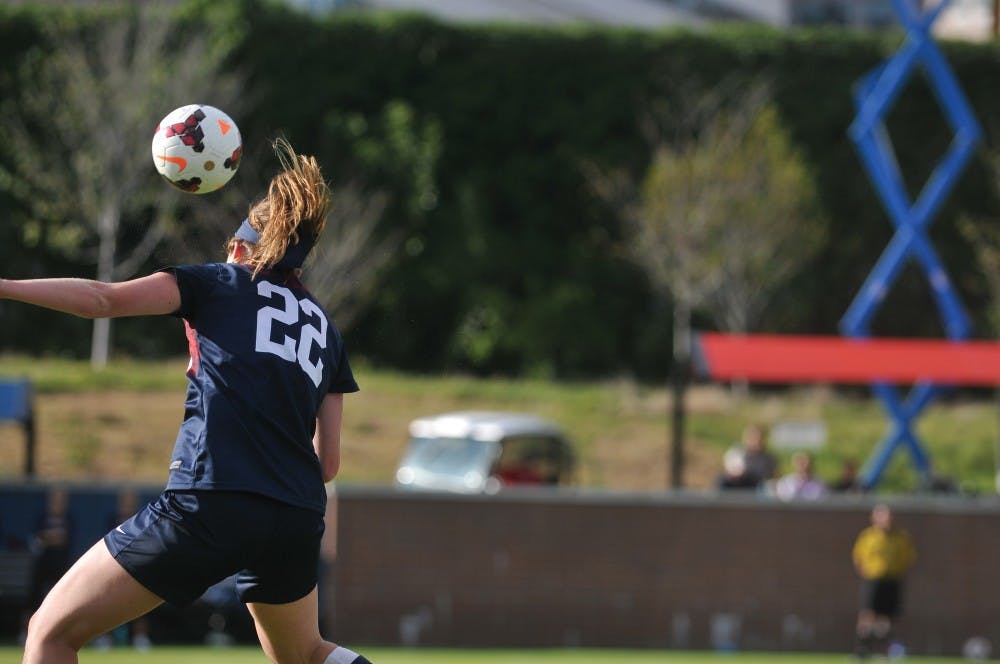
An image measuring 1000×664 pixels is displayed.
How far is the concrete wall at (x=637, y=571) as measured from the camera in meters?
16.9

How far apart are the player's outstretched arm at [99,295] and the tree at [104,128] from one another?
21624mm

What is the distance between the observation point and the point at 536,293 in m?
31.7

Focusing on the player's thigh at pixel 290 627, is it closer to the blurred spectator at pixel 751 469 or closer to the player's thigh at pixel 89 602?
the player's thigh at pixel 89 602

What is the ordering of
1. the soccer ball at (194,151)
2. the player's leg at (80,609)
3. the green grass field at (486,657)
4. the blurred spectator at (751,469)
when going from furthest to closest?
the blurred spectator at (751,469), the green grass field at (486,657), the soccer ball at (194,151), the player's leg at (80,609)

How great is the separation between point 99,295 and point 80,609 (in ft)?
3.02

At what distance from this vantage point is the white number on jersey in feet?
16.1

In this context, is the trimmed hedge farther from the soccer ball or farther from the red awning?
the soccer ball

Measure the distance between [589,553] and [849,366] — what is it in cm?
385

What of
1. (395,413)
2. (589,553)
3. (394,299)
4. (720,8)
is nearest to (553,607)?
(589,553)

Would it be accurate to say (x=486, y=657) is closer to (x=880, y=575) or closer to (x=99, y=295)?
(x=880, y=575)

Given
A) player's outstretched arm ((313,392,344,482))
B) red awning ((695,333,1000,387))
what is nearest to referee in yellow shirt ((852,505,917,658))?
red awning ((695,333,1000,387))

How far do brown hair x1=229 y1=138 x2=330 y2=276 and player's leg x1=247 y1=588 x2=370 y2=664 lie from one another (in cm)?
104

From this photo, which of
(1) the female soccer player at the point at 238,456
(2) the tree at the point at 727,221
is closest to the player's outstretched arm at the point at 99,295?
(1) the female soccer player at the point at 238,456

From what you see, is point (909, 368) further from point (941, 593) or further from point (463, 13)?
point (463, 13)
